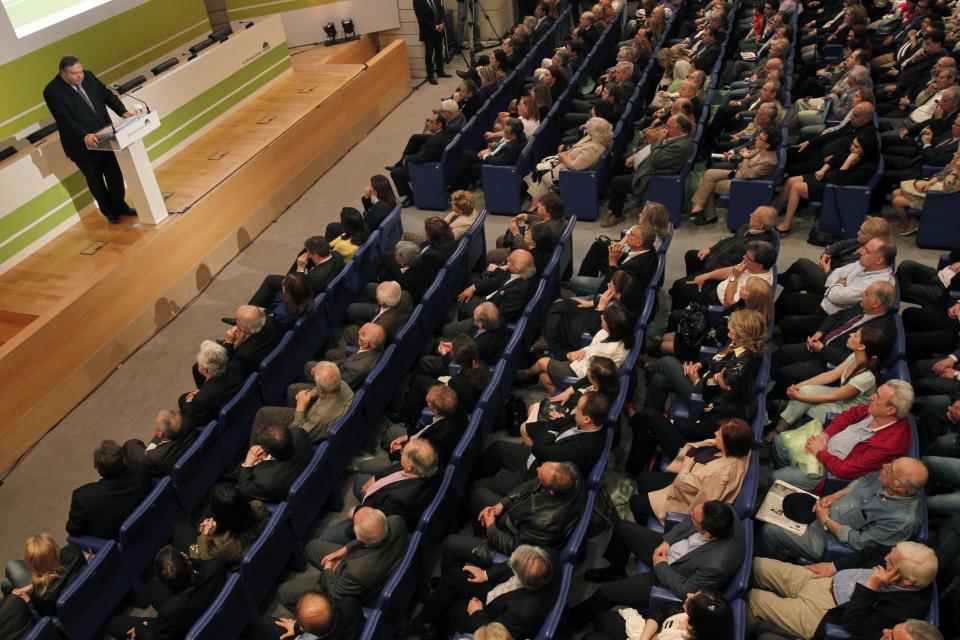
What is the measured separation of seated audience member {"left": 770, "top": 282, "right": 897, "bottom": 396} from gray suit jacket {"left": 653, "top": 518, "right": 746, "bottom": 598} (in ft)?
5.00

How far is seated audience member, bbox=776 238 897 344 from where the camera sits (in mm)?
4680

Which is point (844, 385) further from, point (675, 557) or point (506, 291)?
point (506, 291)

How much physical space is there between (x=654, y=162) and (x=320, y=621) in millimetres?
4942

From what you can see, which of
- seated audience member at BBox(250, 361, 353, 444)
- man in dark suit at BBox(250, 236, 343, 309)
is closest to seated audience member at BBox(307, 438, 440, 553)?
seated audience member at BBox(250, 361, 353, 444)

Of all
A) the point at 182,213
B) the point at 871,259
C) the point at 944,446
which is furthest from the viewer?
the point at 182,213

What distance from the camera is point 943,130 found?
6496 mm

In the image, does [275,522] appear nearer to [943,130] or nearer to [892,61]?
[943,130]

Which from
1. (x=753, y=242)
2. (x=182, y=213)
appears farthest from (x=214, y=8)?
(x=753, y=242)

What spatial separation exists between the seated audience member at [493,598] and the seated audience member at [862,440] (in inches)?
57.5

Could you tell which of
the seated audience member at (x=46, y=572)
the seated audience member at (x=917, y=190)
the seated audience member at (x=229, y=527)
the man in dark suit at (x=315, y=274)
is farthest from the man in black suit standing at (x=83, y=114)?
the seated audience member at (x=917, y=190)

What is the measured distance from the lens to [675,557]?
11.3 feet

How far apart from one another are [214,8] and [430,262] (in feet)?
24.9

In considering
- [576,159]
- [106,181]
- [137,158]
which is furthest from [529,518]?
[106,181]

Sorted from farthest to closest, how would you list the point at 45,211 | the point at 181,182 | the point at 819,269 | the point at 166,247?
1. the point at 181,182
2. the point at 45,211
3. the point at 166,247
4. the point at 819,269
